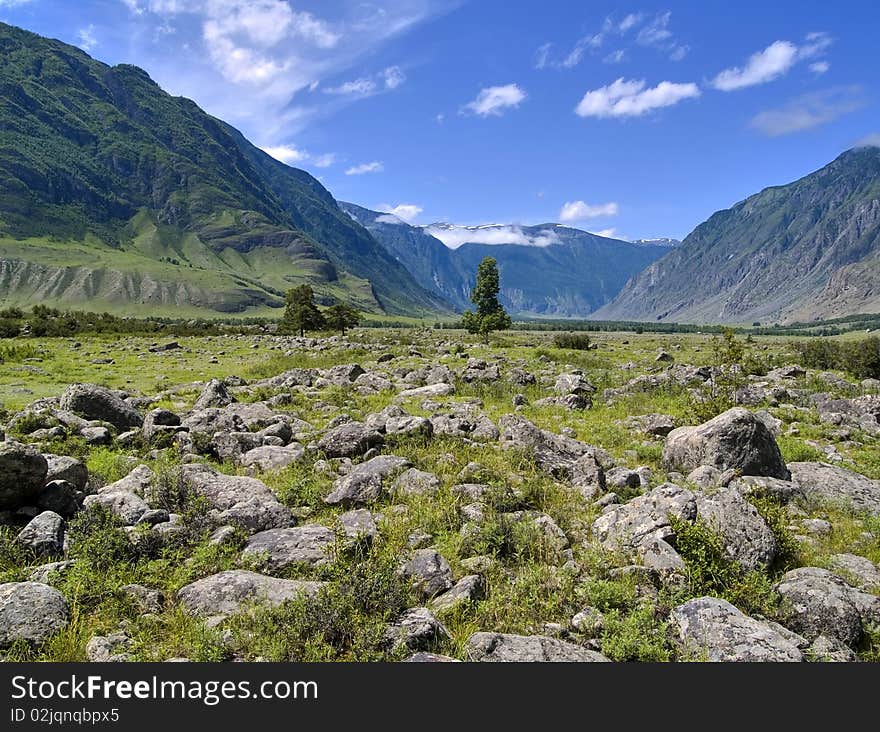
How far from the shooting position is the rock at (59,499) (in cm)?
868

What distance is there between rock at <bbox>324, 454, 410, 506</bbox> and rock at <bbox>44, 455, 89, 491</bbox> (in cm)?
459

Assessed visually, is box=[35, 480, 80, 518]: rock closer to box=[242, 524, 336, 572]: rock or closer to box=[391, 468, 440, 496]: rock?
box=[242, 524, 336, 572]: rock

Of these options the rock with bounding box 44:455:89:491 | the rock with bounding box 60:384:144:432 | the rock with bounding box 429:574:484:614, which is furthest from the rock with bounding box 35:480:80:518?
the rock with bounding box 60:384:144:432

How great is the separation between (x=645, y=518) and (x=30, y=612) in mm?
8478

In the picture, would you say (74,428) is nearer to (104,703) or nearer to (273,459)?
(273,459)

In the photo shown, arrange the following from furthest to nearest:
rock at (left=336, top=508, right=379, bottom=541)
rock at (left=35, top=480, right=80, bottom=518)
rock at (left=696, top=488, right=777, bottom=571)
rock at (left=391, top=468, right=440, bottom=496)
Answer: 1. rock at (left=391, top=468, right=440, bottom=496)
2. rock at (left=35, top=480, right=80, bottom=518)
3. rock at (left=336, top=508, right=379, bottom=541)
4. rock at (left=696, top=488, right=777, bottom=571)

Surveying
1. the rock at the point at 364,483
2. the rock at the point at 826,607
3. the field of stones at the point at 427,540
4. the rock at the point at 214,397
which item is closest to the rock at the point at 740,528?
the field of stones at the point at 427,540

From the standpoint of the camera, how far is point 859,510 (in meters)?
9.83

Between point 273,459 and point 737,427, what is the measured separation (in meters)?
10.6

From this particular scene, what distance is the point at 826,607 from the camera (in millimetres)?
6344

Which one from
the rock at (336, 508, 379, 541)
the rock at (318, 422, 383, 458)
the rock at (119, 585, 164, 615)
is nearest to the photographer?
the rock at (119, 585, 164, 615)

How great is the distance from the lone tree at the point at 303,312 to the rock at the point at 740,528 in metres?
72.0

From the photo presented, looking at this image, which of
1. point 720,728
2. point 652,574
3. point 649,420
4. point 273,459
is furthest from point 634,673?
point 649,420

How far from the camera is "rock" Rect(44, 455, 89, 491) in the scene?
9234mm
